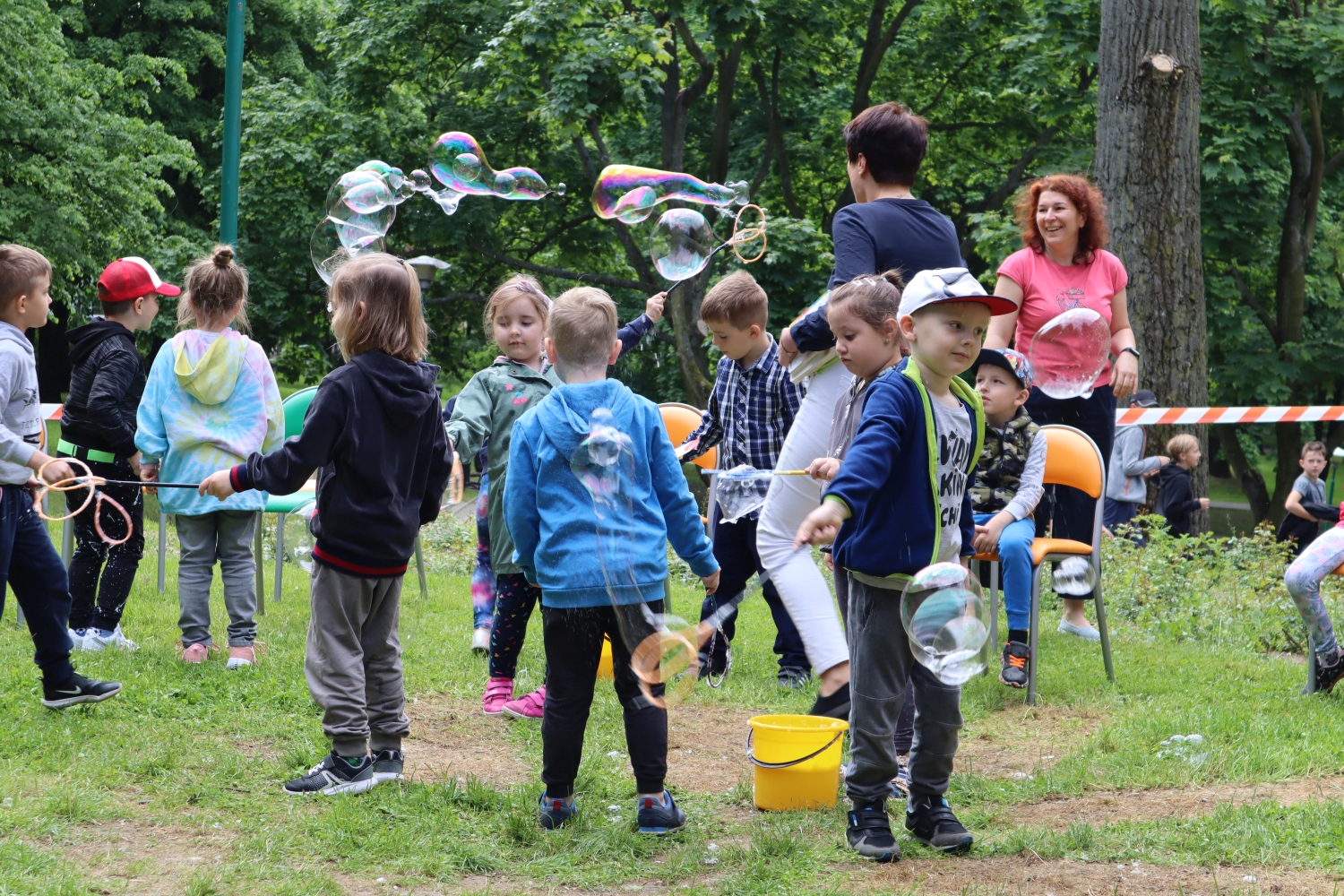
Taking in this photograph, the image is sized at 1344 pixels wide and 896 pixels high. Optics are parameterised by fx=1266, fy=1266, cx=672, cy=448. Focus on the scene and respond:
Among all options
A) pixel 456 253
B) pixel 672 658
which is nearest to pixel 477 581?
pixel 672 658

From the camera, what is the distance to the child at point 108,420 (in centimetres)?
582

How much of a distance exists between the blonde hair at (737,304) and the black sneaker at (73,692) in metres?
2.78

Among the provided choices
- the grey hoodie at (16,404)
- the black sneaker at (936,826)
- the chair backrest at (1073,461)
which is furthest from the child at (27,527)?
the chair backrest at (1073,461)

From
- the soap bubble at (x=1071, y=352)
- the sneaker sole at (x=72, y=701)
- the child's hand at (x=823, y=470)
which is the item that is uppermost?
the soap bubble at (x=1071, y=352)

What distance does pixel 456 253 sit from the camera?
2111 centimetres

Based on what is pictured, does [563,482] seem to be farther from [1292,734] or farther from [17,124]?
[17,124]

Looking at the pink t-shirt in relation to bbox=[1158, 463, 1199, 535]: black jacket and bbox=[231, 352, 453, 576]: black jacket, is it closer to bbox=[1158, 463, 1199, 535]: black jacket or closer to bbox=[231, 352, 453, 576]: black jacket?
bbox=[231, 352, 453, 576]: black jacket

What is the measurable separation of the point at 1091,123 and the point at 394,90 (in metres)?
11.1

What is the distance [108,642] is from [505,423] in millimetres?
2296

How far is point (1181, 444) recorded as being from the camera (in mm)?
10727

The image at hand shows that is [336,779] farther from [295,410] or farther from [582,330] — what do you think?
[295,410]

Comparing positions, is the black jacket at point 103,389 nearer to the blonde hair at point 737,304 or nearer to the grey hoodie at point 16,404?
the grey hoodie at point 16,404

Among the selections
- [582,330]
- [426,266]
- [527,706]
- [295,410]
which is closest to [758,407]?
[527,706]

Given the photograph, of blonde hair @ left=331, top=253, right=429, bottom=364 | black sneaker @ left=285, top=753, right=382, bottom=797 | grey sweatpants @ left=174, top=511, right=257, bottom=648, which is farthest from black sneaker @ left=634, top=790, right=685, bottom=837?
grey sweatpants @ left=174, top=511, right=257, bottom=648
